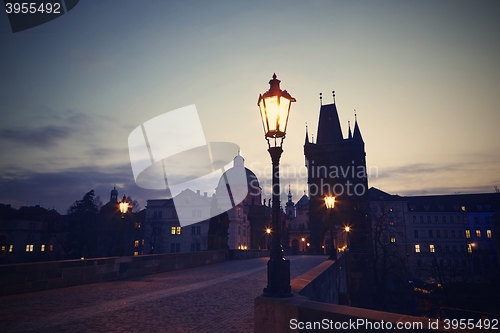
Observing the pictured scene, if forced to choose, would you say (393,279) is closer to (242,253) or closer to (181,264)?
(242,253)

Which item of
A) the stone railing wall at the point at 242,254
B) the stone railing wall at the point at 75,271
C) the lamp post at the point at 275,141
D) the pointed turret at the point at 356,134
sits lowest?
the stone railing wall at the point at 242,254

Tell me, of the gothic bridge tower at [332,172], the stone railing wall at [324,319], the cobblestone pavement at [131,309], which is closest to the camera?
the stone railing wall at [324,319]

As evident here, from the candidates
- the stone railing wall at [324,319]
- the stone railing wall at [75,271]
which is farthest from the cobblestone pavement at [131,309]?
the stone railing wall at [324,319]

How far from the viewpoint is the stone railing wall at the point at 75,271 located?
10.0m

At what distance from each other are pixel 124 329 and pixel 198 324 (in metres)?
1.47

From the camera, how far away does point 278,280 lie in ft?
17.3

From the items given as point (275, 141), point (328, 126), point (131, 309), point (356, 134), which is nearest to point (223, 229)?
point (131, 309)

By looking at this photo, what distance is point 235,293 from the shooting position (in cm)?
1080

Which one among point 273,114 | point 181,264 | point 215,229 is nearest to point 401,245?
point 215,229

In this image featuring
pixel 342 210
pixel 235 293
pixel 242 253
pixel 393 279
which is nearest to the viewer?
pixel 235 293

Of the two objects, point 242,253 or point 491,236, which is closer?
point 242,253

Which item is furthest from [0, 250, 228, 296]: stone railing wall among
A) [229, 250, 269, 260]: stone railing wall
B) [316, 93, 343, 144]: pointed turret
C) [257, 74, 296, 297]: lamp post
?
[316, 93, 343, 144]: pointed turret

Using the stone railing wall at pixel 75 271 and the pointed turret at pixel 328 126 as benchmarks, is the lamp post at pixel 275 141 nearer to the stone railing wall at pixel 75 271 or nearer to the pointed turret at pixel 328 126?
the stone railing wall at pixel 75 271

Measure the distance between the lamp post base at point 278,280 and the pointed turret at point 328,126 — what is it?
65624 millimetres
